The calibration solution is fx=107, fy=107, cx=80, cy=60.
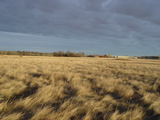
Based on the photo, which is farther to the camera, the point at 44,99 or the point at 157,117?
the point at 44,99

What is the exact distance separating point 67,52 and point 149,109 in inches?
4286

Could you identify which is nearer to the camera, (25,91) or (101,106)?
(101,106)

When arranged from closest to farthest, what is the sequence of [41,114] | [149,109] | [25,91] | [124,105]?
1. [41,114]
2. [149,109]
3. [124,105]
4. [25,91]

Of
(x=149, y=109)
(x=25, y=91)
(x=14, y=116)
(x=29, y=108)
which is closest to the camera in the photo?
(x=14, y=116)

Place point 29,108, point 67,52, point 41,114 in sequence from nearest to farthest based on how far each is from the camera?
1. point 41,114
2. point 29,108
3. point 67,52

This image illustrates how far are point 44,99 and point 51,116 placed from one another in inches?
44.4

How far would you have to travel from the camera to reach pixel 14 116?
7.70 feet

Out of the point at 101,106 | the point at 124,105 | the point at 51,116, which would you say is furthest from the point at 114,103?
the point at 51,116

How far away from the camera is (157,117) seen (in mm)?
2676

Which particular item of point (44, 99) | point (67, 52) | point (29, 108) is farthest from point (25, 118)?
point (67, 52)

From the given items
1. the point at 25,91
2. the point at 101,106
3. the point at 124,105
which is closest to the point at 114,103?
the point at 124,105

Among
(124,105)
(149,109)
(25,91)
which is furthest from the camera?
(25,91)

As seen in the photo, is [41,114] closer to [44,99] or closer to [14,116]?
[14,116]

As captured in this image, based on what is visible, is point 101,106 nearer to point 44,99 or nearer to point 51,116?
point 51,116
